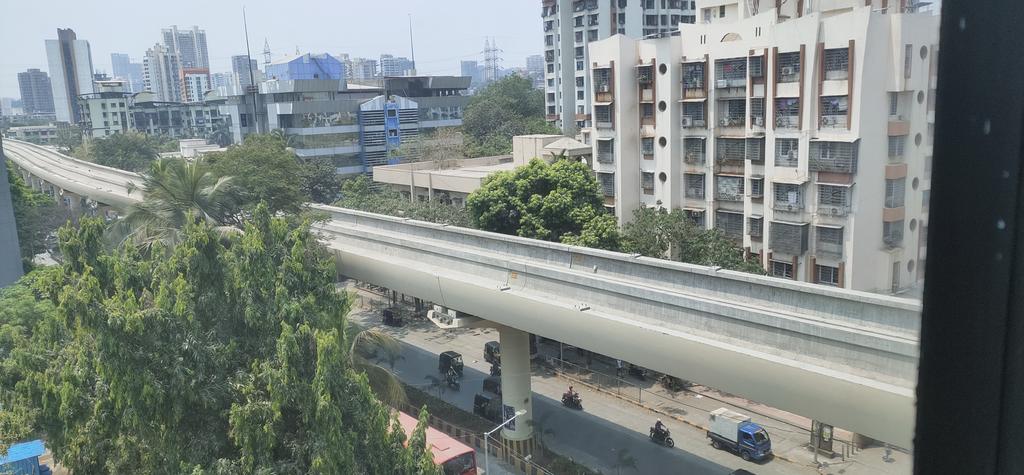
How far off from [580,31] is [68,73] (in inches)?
1163

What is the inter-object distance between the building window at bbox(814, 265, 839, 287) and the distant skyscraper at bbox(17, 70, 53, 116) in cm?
4837

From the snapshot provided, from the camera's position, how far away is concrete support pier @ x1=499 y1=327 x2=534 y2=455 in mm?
8352

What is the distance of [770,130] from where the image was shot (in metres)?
10.6

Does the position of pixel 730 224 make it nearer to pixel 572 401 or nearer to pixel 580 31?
pixel 572 401

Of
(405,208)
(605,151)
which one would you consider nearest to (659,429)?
(605,151)

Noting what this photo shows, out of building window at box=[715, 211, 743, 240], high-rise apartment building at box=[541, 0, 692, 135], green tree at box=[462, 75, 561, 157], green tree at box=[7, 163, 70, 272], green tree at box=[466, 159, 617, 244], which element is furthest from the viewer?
high-rise apartment building at box=[541, 0, 692, 135]

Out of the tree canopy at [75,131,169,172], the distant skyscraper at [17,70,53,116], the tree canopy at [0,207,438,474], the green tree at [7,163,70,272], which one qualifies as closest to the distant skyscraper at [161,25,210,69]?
the distant skyscraper at [17,70,53,116]

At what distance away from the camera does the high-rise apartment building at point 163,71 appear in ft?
214

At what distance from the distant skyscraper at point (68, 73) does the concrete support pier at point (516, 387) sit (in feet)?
123

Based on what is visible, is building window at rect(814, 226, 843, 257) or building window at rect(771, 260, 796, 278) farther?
building window at rect(771, 260, 796, 278)

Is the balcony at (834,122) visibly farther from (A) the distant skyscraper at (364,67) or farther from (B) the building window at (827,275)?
(A) the distant skyscraper at (364,67)

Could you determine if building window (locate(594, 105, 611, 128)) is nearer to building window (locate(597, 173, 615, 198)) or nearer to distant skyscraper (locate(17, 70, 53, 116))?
building window (locate(597, 173, 615, 198))

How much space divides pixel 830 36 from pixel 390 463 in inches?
319

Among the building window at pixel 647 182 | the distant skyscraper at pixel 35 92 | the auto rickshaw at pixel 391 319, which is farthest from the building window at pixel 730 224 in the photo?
the distant skyscraper at pixel 35 92
